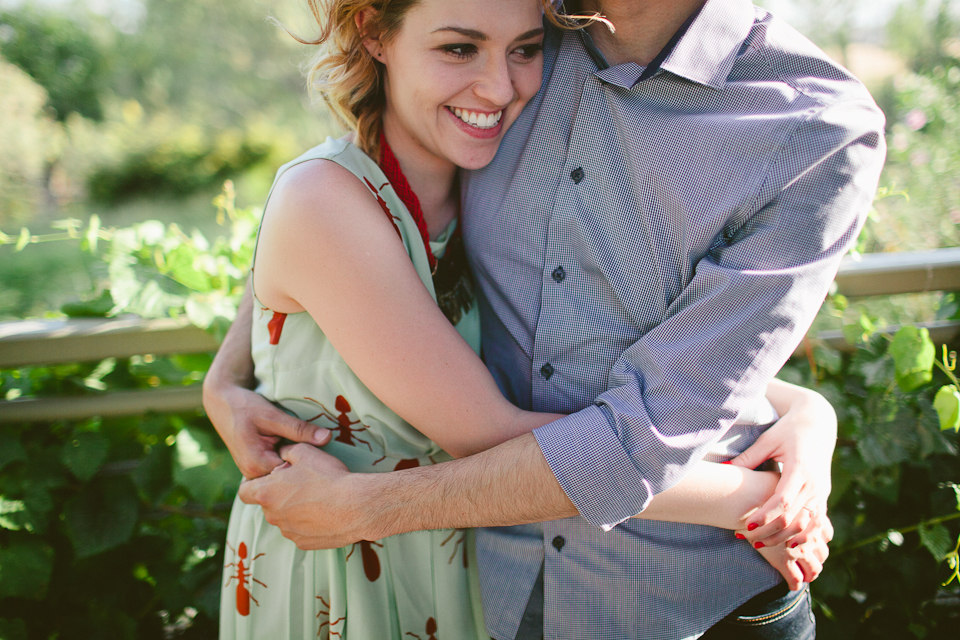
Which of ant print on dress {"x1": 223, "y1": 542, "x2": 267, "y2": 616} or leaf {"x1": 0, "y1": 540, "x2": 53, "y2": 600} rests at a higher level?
ant print on dress {"x1": 223, "y1": 542, "x2": 267, "y2": 616}

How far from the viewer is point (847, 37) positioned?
697 cm

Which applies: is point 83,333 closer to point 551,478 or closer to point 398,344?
point 398,344

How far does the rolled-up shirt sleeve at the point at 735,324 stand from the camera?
3.30 ft

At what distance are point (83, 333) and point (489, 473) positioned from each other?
125cm

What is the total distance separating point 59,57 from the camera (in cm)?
1379

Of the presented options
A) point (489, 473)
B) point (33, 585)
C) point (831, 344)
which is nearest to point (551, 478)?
point (489, 473)

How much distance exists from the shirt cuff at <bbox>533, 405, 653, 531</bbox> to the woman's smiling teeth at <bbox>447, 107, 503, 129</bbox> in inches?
25.4

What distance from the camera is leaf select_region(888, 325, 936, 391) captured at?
1568 mm

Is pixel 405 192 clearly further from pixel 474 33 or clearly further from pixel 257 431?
pixel 257 431

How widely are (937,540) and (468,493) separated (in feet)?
4.71

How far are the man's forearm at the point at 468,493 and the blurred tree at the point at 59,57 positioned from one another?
15252 mm

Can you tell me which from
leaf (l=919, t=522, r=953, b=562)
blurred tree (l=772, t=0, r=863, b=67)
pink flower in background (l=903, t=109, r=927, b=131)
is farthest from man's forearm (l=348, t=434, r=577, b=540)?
blurred tree (l=772, t=0, r=863, b=67)

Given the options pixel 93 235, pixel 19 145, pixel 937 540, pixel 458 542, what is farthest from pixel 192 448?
pixel 19 145

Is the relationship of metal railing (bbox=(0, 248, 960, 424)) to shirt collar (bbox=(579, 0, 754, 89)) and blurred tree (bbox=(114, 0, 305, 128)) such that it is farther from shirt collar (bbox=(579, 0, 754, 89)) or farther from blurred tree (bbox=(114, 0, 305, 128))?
blurred tree (bbox=(114, 0, 305, 128))
